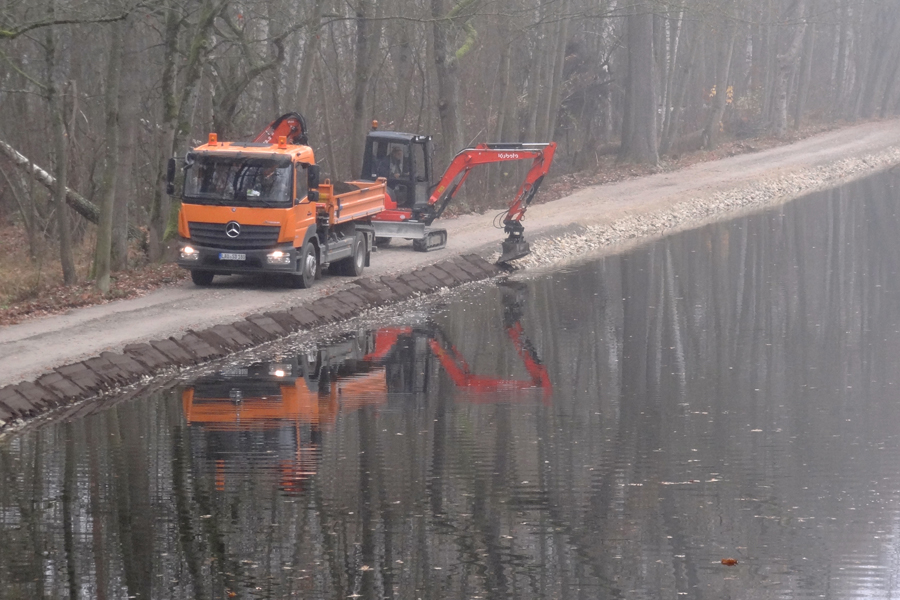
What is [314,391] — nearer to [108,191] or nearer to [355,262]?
[108,191]

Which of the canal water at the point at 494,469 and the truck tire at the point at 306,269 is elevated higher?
the truck tire at the point at 306,269

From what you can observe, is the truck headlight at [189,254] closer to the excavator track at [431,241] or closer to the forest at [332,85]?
the forest at [332,85]

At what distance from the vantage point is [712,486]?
405 inches

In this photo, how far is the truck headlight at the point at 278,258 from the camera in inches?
800

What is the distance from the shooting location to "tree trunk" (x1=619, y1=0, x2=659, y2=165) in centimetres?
4178

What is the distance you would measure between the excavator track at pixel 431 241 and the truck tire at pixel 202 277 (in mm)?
5817

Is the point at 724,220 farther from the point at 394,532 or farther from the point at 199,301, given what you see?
the point at 394,532

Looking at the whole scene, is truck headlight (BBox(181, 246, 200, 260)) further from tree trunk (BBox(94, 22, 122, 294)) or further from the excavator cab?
the excavator cab

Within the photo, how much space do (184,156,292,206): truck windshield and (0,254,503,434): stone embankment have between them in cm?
202

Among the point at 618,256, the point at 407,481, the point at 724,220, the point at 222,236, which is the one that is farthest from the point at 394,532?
the point at 724,220

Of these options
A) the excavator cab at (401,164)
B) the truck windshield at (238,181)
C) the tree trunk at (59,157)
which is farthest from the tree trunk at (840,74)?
the tree trunk at (59,157)

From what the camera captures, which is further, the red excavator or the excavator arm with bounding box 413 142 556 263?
the red excavator

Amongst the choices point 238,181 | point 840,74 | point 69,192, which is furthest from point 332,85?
point 840,74

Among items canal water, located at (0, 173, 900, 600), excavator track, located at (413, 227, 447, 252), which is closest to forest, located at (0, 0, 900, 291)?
excavator track, located at (413, 227, 447, 252)
